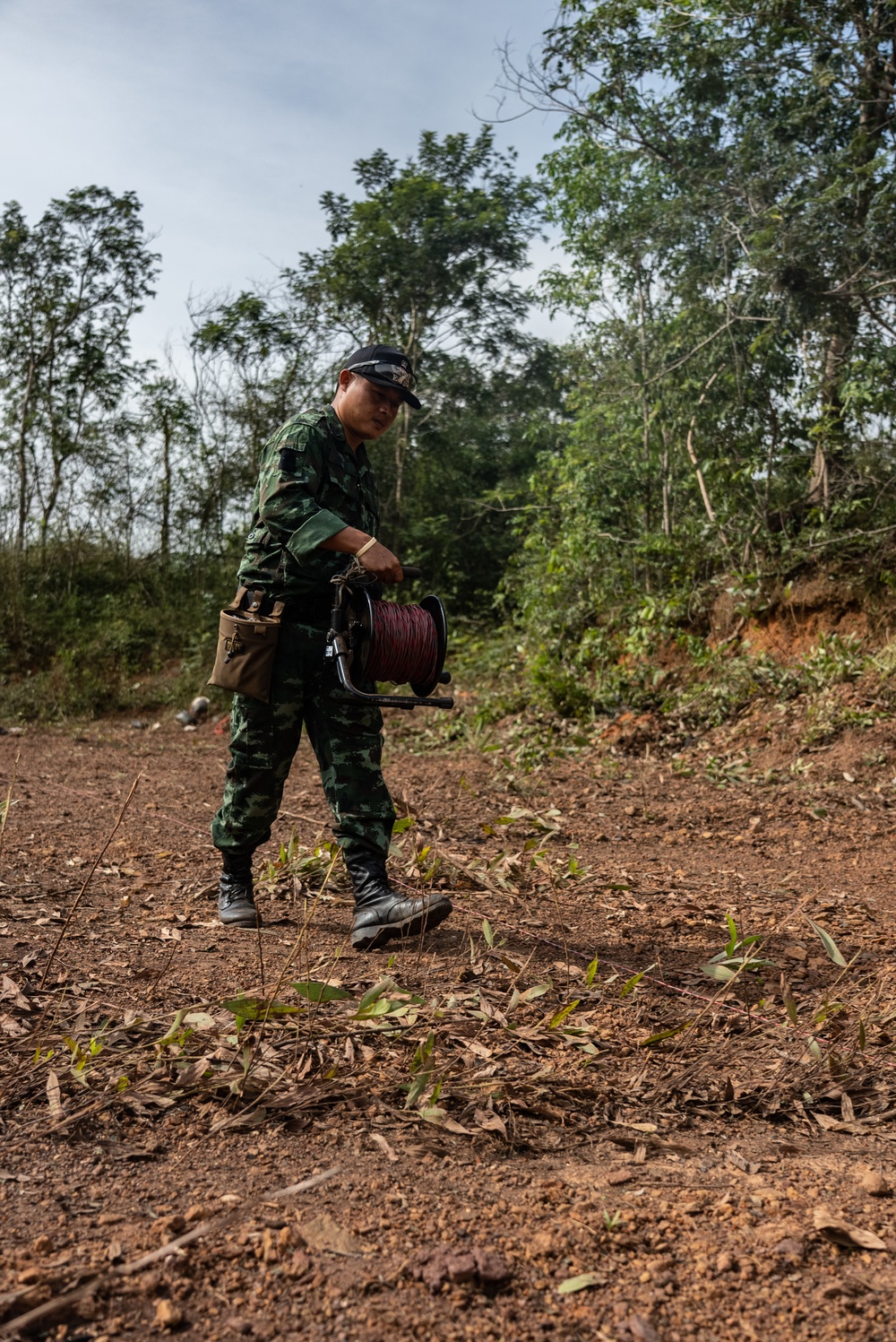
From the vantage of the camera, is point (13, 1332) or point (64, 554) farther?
point (64, 554)

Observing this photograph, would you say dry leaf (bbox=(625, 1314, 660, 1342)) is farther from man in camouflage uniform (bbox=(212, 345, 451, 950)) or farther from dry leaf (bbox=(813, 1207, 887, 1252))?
man in camouflage uniform (bbox=(212, 345, 451, 950))

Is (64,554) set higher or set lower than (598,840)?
higher

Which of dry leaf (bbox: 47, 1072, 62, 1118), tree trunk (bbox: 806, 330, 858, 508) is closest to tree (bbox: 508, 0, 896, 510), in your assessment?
tree trunk (bbox: 806, 330, 858, 508)

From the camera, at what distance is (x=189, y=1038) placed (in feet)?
8.80

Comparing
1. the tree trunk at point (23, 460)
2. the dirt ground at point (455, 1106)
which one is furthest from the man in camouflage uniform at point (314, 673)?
the tree trunk at point (23, 460)

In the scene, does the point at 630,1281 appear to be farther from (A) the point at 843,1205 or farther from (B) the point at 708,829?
(B) the point at 708,829

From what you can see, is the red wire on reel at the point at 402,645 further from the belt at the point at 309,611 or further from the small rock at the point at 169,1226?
the small rock at the point at 169,1226

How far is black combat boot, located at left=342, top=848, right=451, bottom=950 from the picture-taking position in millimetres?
3598

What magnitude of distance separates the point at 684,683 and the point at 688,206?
423 centimetres

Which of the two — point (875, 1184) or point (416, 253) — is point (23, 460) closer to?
point (416, 253)

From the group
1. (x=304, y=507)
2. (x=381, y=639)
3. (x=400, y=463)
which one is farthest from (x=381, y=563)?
(x=400, y=463)

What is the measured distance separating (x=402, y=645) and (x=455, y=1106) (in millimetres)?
1693

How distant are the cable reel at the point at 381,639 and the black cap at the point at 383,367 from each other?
0.68 meters

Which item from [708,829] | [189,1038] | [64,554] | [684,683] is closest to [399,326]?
[64,554]
